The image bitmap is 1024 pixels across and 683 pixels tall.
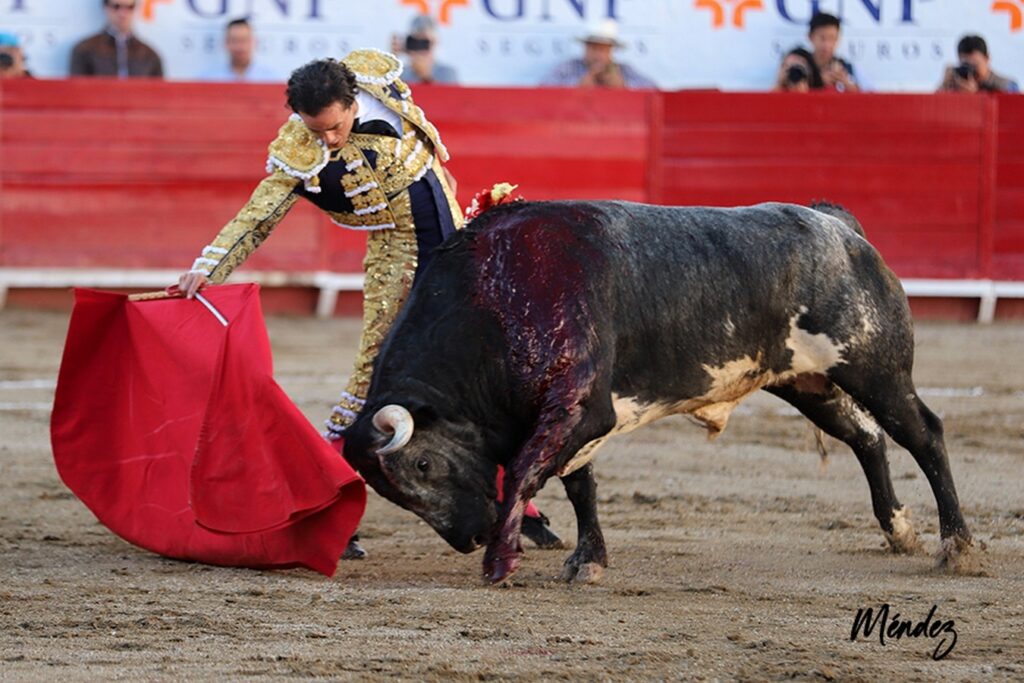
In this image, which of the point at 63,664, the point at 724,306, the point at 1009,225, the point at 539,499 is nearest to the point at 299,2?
the point at 1009,225

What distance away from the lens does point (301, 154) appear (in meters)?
3.98

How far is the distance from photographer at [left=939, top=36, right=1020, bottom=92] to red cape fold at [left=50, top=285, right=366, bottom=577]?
20.1ft

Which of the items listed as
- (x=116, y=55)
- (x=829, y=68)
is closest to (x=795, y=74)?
(x=829, y=68)

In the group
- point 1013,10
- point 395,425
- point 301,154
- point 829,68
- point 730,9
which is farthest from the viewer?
point 1013,10

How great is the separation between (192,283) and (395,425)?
80cm

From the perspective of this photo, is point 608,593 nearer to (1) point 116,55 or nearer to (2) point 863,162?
(2) point 863,162

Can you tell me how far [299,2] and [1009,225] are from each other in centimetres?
390

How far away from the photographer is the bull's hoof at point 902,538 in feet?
13.9

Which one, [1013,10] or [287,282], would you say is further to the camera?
[1013,10]

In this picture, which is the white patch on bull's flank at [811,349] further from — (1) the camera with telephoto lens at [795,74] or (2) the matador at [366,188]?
(1) the camera with telephoto lens at [795,74]

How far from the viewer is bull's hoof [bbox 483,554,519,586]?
3729 millimetres

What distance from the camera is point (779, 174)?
937 cm

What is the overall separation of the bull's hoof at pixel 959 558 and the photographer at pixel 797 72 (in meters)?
5.57

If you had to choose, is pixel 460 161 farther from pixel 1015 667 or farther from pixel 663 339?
pixel 1015 667
